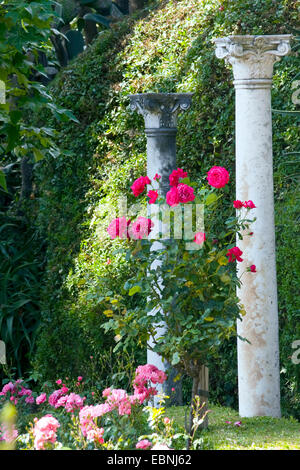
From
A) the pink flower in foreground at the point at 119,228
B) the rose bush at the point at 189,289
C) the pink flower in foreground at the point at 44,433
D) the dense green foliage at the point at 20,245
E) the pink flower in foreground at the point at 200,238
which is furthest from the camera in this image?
the dense green foliage at the point at 20,245

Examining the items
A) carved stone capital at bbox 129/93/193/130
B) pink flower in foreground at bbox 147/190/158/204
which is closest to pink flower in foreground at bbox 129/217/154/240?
pink flower in foreground at bbox 147/190/158/204

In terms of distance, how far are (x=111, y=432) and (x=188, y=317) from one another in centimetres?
78

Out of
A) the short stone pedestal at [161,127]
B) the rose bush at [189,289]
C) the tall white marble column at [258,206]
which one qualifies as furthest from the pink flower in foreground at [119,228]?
the short stone pedestal at [161,127]

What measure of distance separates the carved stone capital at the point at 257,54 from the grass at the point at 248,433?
7.29ft

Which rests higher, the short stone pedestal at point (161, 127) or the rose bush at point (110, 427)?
the short stone pedestal at point (161, 127)

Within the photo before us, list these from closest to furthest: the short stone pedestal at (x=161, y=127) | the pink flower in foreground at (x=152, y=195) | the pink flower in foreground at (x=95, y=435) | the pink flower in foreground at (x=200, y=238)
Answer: the pink flower in foreground at (x=95, y=435)
the pink flower in foreground at (x=200, y=238)
the pink flower in foreground at (x=152, y=195)
the short stone pedestal at (x=161, y=127)

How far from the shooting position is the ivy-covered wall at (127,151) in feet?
21.4

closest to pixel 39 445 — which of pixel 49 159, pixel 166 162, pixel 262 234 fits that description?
pixel 262 234

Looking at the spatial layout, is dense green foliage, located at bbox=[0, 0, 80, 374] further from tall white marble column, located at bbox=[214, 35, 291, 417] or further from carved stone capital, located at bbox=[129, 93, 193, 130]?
tall white marble column, located at bbox=[214, 35, 291, 417]

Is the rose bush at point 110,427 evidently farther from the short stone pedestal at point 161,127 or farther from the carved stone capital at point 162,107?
the carved stone capital at point 162,107

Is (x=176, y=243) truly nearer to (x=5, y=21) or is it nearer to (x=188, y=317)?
(x=188, y=317)

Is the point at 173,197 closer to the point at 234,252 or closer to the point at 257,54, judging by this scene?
the point at 234,252

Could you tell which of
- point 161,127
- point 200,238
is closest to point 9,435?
point 200,238

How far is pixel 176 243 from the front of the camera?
4.79 m
